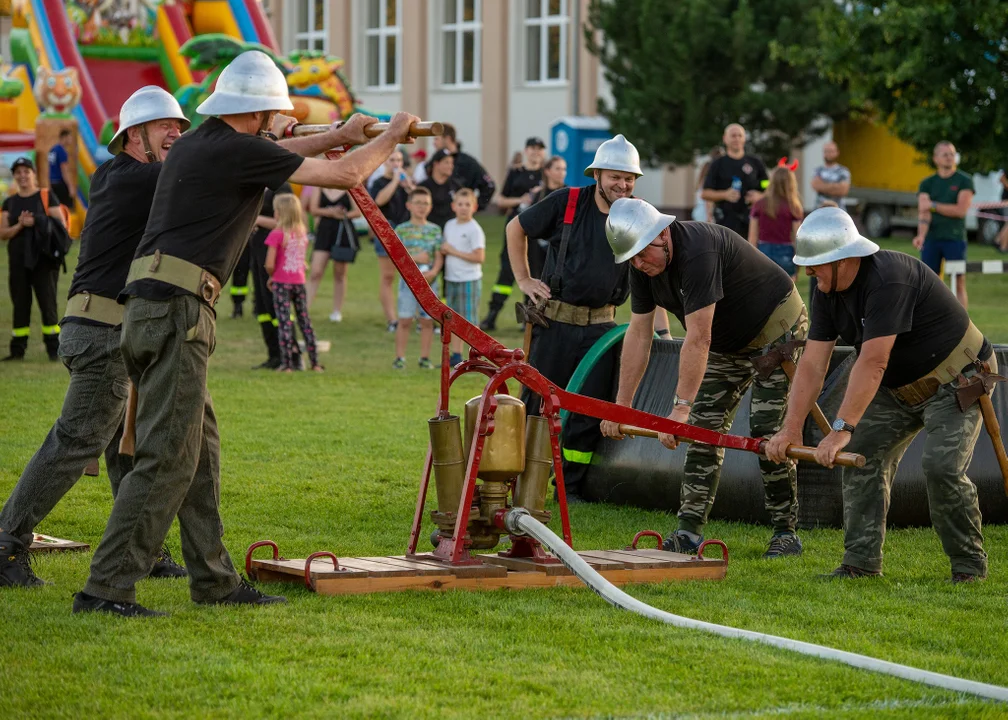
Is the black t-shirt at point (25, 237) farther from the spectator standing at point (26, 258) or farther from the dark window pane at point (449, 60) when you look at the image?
the dark window pane at point (449, 60)

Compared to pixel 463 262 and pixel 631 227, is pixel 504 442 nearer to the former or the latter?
pixel 631 227

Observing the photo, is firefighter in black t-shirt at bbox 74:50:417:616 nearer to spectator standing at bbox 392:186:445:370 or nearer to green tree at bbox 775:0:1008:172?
spectator standing at bbox 392:186:445:370

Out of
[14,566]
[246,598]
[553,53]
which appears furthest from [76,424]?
[553,53]

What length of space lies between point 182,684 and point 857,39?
19.9m

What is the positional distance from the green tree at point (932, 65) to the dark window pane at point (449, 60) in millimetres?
20195

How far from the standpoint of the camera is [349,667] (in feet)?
17.0

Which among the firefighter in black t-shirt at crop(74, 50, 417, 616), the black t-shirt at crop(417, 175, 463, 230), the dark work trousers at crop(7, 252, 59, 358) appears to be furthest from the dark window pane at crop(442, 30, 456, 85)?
the firefighter in black t-shirt at crop(74, 50, 417, 616)

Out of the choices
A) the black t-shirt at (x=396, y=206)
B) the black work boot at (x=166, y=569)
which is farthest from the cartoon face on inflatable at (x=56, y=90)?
the black work boot at (x=166, y=569)

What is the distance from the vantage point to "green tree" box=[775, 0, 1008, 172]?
71.4ft

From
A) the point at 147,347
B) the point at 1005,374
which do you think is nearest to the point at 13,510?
the point at 147,347

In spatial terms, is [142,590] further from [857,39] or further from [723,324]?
[857,39]

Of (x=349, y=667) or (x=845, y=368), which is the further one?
(x=845, y=368)

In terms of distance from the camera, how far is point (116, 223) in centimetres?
635

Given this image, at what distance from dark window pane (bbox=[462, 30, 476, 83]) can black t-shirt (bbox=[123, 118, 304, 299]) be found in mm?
37033
